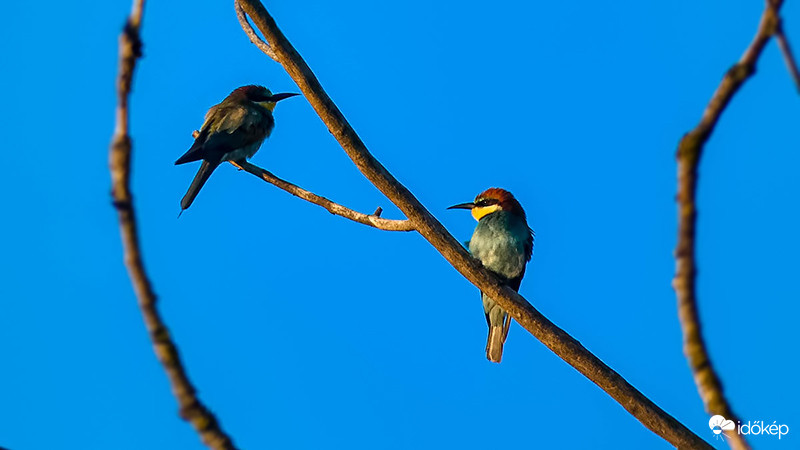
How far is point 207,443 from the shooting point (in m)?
1.13

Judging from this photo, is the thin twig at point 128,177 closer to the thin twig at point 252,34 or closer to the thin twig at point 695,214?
the thin twig at point 695,214

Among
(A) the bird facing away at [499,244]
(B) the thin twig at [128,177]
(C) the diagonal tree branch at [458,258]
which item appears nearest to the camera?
(B) the thin twig at [128,177]

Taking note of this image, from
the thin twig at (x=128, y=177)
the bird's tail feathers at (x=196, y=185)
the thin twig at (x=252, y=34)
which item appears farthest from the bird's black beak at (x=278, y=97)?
the thin twig at (x=128, y=177)

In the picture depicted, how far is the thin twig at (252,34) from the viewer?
407cm

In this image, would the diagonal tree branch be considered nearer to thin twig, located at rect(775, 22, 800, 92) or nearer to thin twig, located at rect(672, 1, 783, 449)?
thin twig, located at rect(672, 1, 783, 449)

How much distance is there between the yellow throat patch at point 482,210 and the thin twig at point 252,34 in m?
2.35

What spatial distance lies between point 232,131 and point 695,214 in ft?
18.6

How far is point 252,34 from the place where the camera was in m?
4.20

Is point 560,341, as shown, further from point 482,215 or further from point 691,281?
point 691,281

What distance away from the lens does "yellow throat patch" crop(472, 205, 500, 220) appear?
5996mm

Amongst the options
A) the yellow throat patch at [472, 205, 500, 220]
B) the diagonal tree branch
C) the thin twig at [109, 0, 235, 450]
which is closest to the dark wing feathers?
the yellow throat patch at [472, 205, 500, 220]

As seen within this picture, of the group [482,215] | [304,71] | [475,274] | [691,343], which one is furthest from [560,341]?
[691,343]

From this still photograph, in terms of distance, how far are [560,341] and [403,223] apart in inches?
36.3

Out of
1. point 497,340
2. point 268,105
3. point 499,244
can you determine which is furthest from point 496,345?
point 268,105
